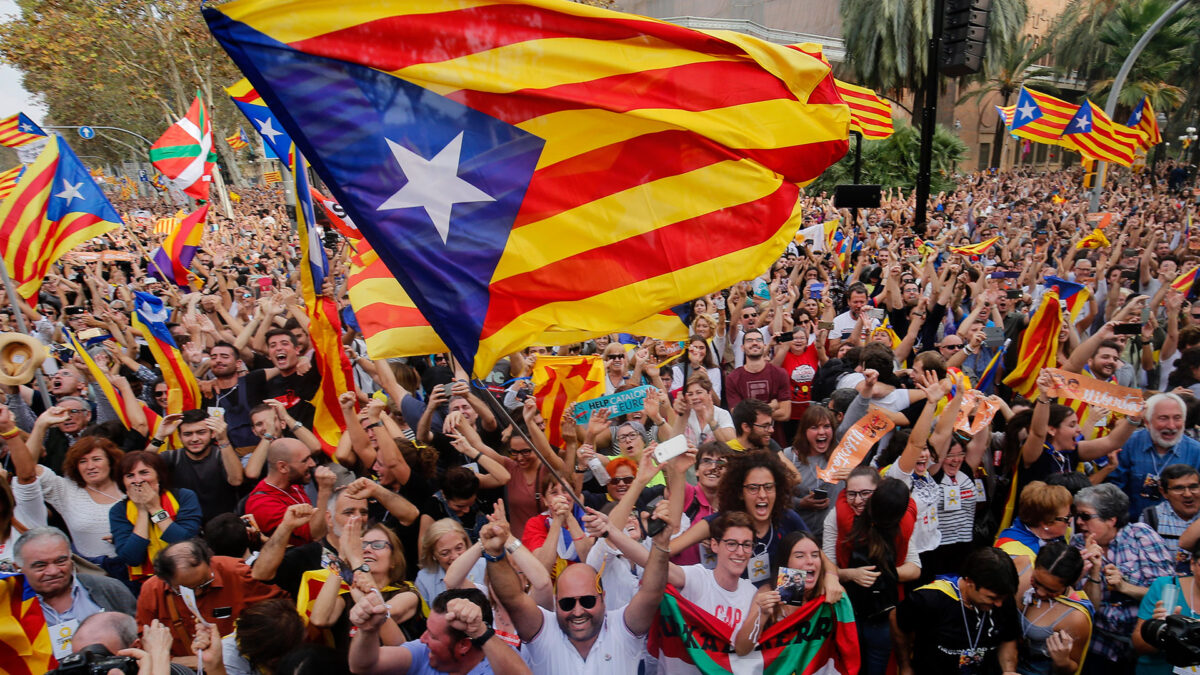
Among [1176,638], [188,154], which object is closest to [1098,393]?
[1176,638]

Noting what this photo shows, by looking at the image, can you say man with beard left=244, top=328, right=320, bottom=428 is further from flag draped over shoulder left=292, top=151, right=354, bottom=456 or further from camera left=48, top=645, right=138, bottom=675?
camera left=48, top=645, right=138, bottom=675

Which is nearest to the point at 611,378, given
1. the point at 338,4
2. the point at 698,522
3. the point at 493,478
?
the point at 493,478

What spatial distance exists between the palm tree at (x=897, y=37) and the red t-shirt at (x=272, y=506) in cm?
3041

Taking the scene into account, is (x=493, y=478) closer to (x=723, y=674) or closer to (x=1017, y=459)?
(x=723, y=674)

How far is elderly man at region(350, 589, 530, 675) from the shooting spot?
307cm

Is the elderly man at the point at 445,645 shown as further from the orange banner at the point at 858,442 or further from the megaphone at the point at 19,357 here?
the megaphone at the point at 19,357

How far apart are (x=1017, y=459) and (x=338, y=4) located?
184 inches

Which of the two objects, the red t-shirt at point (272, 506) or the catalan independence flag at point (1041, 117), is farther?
the catalan independence flag at point (1041, 117)

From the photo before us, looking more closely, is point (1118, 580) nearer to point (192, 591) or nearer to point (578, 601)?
point (578, 601)

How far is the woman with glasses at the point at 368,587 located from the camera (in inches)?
133

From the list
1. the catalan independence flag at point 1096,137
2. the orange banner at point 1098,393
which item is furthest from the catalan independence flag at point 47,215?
the catalan independence flag at point 1096,137

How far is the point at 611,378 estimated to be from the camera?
6551 millimetres

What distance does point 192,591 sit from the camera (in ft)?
12.2

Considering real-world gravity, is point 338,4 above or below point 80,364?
above
